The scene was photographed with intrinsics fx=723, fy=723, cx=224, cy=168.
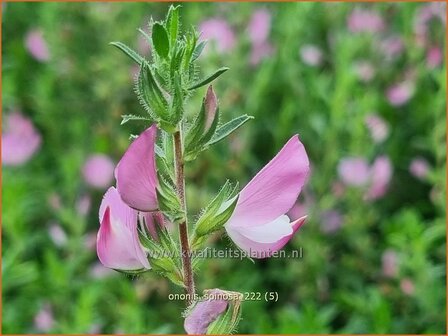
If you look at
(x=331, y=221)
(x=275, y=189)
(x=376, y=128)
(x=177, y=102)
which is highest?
(x=177, y=102)

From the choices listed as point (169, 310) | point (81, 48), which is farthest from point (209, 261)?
point (81, 48)

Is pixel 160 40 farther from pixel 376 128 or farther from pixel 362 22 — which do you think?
pixel 362 22

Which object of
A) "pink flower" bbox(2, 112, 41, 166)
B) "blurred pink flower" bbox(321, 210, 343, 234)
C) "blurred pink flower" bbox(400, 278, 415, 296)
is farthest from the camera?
"pink flower" bbox(2, 112, 41, 166)

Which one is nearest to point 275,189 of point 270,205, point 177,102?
point 270,205

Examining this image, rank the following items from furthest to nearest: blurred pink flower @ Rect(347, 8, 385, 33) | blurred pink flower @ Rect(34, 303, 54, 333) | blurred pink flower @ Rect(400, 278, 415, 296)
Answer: blurred pink flower @ Rect(347, 8, 385, 33) → blurred pink flower @ Rect(400, 278, 415, 296) → blurred pink flower @ Rect(34, 303, 54, 333)

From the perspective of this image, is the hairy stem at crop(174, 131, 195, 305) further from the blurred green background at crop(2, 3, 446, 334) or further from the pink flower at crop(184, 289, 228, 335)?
the blurred green background at crop(2, 3, 446, 334)

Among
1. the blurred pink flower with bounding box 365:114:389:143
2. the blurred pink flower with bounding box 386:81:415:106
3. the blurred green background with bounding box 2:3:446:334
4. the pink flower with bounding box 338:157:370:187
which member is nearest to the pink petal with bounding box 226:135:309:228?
the blurred green background with bounding box 2:3:446:334

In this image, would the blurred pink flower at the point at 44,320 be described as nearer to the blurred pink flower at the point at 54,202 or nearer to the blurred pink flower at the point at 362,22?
the blurred pink flower at the point at 54,202
